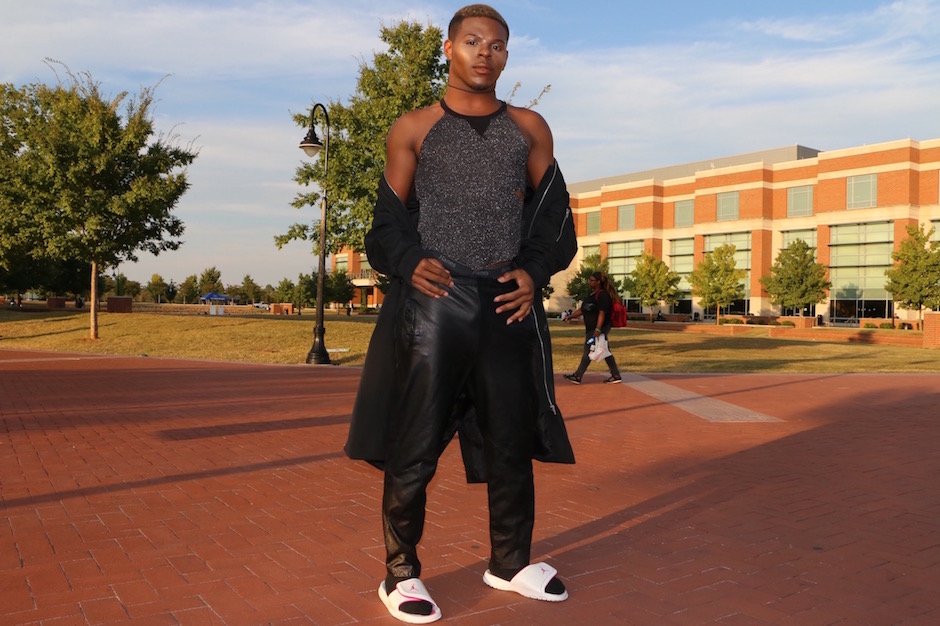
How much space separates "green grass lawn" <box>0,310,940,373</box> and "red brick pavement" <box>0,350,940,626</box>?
8.70 m

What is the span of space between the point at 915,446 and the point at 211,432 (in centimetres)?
680

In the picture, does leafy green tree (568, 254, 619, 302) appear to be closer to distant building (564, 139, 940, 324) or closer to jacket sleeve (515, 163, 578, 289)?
distant building (564, 139, 940, 324)

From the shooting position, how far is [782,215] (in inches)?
2338

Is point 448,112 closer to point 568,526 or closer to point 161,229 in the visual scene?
point 568,526

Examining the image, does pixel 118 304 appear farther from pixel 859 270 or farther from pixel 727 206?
pixel 859 270

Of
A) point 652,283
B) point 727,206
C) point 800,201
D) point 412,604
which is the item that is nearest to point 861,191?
point 800,201

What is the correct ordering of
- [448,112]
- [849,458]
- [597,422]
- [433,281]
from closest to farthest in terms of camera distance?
1. [433,281]
2. [448,112]
3. [849,458]
4. [597,422]

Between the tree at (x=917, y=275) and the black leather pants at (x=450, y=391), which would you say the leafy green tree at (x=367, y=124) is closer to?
the black leather pants at (x=450, y=391)

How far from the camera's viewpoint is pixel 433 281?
2730 millimetres

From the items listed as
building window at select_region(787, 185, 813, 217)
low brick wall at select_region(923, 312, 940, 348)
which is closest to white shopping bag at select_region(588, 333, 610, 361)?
low brick wall at select_region(923, 312, 940, 348)

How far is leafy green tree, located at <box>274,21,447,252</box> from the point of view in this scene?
69.1ft

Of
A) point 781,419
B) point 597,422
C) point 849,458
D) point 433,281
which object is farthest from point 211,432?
point 781,419

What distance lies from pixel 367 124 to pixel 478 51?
19545 millimetres

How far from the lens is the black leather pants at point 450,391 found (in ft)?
9.14
